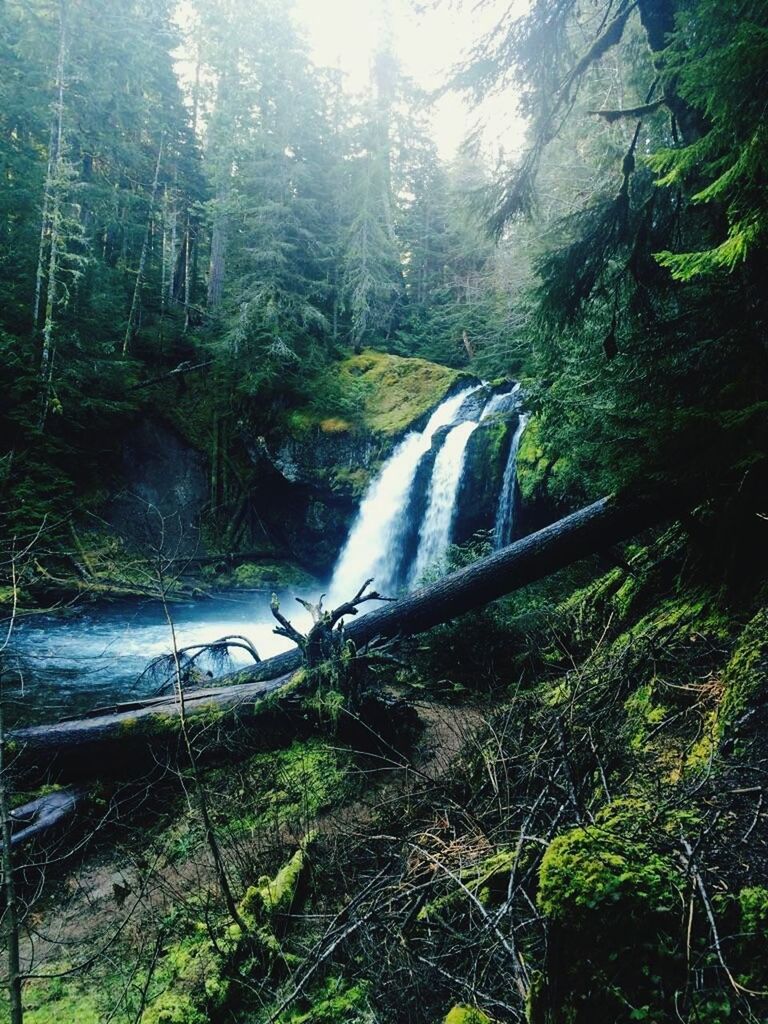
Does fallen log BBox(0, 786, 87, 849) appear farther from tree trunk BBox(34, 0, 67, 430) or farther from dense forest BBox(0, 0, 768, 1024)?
tree trunk BBox(34, 0, 67, 430)

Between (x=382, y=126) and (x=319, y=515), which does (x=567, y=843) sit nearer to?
(x=319, y=515)

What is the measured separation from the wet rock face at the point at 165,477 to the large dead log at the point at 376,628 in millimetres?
11369

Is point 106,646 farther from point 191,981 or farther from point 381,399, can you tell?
point 381,399

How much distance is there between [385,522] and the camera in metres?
14.6

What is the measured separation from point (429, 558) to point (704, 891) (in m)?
11.8

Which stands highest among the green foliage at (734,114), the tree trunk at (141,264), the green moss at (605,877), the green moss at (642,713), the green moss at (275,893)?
the tree trunk at (141,264)

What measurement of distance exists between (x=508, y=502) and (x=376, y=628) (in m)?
6.18

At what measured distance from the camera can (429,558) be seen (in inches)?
516

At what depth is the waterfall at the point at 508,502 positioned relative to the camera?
1155cm

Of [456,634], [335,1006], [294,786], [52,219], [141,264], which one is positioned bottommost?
[294,786]

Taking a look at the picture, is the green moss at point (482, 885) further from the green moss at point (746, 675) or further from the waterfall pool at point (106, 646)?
the waterfall pool at point (106, 646)

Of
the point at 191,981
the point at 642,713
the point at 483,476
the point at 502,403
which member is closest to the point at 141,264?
the point at 502,403

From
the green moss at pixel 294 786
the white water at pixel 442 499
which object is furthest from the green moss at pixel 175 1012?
the white water at pixel 442 499

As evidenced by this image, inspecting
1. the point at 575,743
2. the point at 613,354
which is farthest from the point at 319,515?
the point at 575,743
